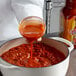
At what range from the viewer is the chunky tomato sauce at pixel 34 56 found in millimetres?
604

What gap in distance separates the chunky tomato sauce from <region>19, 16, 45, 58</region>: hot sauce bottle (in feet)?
0.09

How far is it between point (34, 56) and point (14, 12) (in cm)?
37

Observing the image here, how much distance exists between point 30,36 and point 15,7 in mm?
298

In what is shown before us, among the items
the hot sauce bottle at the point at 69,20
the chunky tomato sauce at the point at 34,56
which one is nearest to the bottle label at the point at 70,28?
the hot sauce bottle at the point at 69,20

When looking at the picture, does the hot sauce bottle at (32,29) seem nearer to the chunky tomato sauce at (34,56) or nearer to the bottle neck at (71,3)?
the chunky tomato sauce at (34,56)

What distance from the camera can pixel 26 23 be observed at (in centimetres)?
70

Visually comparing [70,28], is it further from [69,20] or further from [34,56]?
[34,56]

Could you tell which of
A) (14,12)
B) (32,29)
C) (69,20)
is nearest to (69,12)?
(69,20)

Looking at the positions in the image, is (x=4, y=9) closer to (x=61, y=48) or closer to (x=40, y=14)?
(x=40, y=14)

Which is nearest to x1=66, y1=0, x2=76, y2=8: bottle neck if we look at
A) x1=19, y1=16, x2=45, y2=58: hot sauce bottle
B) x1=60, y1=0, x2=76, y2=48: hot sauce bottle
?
x1=60, y1=0, x2=76, y2=48: hot sauce bottle

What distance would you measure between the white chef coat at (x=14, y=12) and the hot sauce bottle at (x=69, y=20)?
0.14 m

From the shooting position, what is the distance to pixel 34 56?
0.66 m

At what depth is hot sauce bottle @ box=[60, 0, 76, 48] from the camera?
785 millimetres

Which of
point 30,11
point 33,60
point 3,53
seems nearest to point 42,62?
point 33,60
